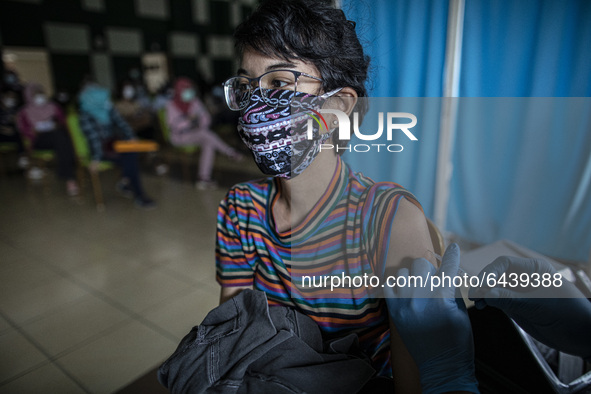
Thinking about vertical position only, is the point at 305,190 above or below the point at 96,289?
above

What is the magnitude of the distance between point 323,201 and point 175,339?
1.33 m

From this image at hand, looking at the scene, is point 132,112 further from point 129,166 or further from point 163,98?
point 129,166

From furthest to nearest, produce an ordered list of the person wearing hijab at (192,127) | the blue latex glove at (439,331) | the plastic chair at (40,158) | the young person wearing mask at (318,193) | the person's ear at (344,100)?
1. the person wearing hijab at (192,127)
2. the plastic chair at (40,158)
3. the person's ear at (344,100)
4. the young person wearing mask at (318,193)
5. the blue latex glove at (439,331)

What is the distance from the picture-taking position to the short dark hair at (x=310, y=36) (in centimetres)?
79

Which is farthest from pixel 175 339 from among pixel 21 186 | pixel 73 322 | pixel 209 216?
pixel 21 186

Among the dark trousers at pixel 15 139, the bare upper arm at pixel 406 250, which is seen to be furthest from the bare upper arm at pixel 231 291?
the dark trousers at pixel 15 139

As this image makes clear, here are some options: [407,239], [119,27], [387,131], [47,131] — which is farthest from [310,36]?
[119,27]

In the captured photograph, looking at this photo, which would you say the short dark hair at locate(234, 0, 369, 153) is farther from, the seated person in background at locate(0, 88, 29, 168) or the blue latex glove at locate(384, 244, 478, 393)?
the seated person in background at locate(0, 88, 29, 168)

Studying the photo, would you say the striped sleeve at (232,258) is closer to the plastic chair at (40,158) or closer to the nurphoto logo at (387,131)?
the nurphoto logo at (387,131)

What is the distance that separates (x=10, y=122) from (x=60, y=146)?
175 centimetres

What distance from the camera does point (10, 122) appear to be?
5219 mm

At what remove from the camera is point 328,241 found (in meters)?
0.84

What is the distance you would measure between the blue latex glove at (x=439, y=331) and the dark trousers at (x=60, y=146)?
4589 millimetres

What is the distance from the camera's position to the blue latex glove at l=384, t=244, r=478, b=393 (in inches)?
24.4
